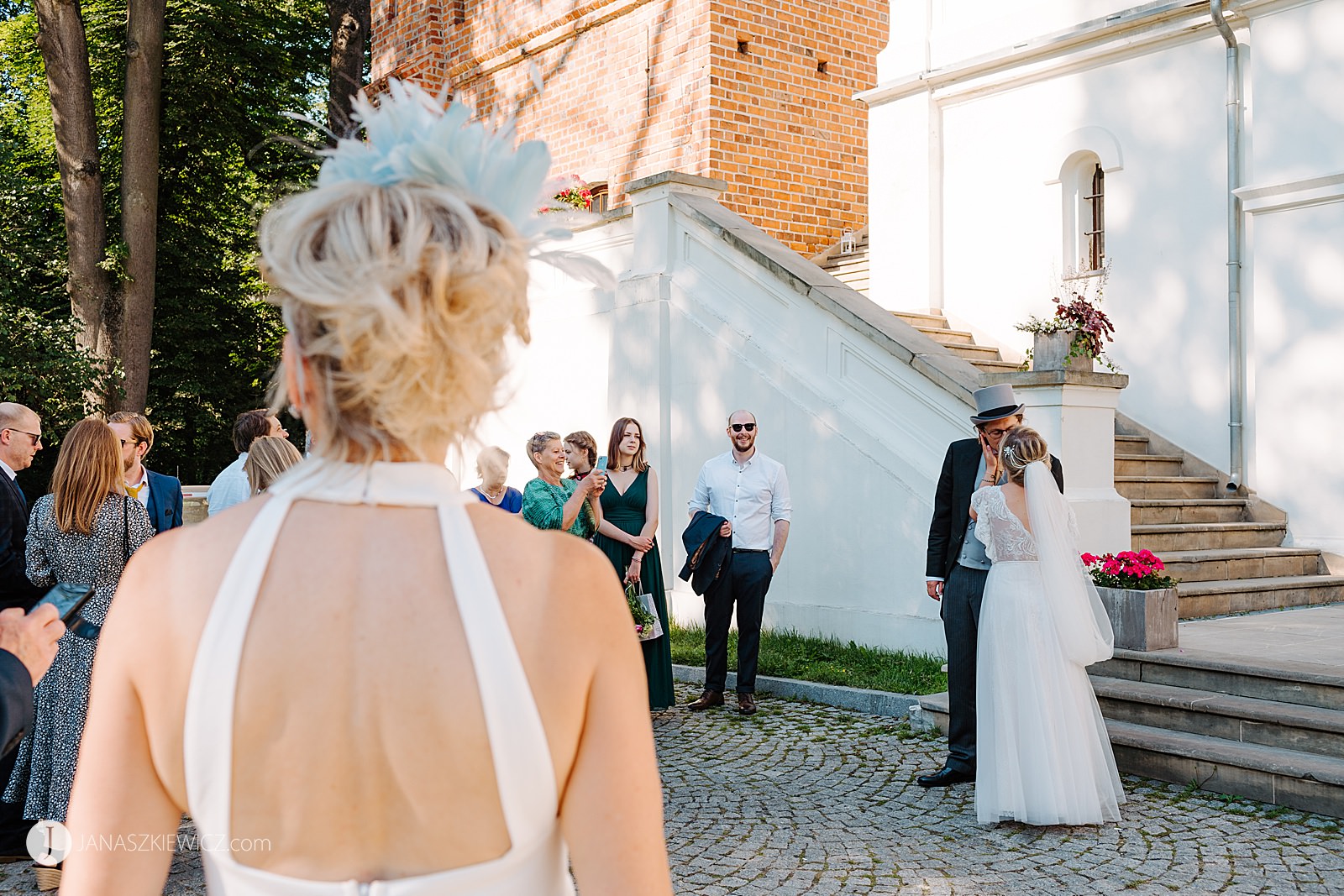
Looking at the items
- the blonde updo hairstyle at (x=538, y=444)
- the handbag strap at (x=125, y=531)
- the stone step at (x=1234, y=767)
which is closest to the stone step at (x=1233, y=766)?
the stone step at (x=1234, y=767)

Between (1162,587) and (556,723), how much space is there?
6478mm

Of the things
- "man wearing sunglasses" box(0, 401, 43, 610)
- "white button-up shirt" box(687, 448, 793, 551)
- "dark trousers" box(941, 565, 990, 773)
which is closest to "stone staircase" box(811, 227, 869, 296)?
"white button-up shirt" box(687, 448, 793, 551)

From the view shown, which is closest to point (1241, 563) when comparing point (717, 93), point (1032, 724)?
point (1032, 724)

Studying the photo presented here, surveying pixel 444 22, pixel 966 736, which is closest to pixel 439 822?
pixel 966 736

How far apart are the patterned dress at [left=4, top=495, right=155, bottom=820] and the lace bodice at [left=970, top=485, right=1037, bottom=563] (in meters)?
3.87

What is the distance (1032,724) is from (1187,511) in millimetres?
5492

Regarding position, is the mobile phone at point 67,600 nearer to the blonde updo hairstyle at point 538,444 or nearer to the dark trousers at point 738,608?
the blonde updo hairstyle at point 538,444

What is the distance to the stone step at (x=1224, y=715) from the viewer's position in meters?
5.78

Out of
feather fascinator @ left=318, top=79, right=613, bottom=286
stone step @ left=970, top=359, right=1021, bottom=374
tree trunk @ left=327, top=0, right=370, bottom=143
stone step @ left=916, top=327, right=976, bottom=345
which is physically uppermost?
tree trunk @ left=327, top=0, right=370, bottom=143

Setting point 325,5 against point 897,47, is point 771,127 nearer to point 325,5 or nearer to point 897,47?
point 897,47

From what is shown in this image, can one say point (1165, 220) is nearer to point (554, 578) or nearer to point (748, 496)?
point (748, 496)

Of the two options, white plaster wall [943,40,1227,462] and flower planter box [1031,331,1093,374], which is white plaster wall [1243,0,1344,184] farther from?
flower planter box [1031,331,1093,374]

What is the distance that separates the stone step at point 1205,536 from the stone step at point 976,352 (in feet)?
9.06

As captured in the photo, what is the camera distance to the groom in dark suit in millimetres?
5938
